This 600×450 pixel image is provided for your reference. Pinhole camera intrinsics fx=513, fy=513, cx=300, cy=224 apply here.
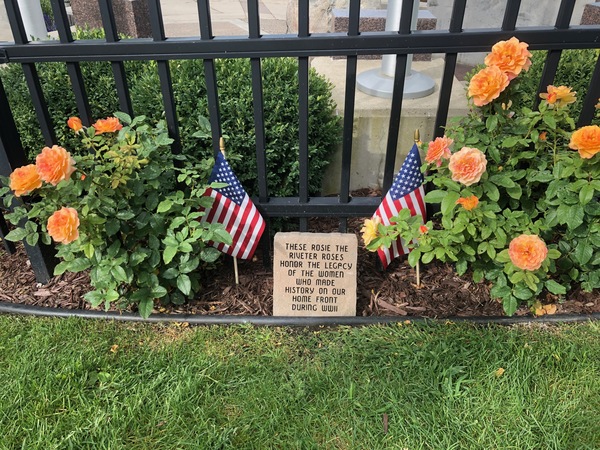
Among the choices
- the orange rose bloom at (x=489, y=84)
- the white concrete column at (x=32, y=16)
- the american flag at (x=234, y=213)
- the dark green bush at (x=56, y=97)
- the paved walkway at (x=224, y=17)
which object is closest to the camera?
the orange rose bloom at (x=489, y=84)

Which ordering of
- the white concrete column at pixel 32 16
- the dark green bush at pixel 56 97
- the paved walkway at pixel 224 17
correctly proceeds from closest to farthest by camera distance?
the dark green bush at pixel 56 97 < the white concrete column at pixel 32 16 < the paved walkway at pixel 224 17

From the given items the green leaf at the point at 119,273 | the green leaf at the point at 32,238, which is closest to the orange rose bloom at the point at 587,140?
the green leaf at the point at 119,273

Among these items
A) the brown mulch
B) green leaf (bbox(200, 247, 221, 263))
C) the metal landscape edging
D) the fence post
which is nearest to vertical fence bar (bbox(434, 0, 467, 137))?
the brown mulch

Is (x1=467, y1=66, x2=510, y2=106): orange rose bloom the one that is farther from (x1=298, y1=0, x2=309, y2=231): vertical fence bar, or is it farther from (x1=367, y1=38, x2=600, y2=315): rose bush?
(x1=298, y1=0, x2=309, y2=231): vertical fence bar

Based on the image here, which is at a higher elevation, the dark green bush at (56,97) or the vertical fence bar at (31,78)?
the vertical fence bar at (31,78)

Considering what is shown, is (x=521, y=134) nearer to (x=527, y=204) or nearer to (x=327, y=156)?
(x=527, y=204)

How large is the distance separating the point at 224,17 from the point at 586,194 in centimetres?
908

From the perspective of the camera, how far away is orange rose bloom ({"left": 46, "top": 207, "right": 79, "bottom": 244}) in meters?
2.00

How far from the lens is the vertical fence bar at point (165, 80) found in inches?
87.5

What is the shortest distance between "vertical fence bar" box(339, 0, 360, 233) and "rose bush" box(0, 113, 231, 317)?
68 centimetres

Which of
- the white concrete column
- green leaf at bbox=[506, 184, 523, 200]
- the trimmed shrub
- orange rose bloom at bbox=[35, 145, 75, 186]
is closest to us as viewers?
orange rose bloom at bbox=[35, 145, 75, 186]

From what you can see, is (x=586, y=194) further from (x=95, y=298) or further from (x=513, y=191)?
(x=95, y=298)

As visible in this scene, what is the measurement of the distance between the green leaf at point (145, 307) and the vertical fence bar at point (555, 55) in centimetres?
209

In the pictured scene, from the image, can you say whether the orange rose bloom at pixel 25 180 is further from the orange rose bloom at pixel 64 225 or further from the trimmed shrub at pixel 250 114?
the trimmed shrub at pixel 250 114
